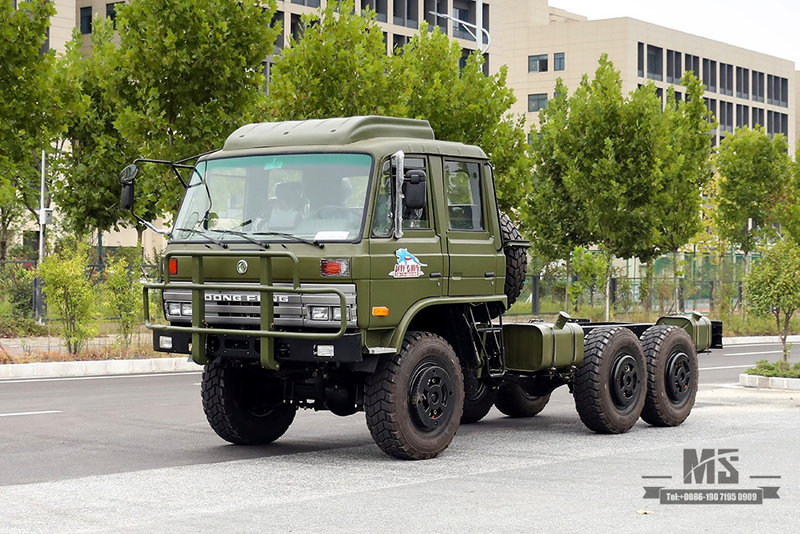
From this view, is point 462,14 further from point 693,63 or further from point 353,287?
point 353,287

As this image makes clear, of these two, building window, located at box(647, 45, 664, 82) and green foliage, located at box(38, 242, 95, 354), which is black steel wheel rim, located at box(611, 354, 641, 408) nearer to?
green foliage, located at box(38, 242, 95, 354)

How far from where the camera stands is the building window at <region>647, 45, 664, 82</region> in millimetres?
93500

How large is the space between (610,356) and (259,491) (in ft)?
15.6

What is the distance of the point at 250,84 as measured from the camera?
25812 mm

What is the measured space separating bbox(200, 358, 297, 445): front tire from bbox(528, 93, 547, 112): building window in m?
84.1

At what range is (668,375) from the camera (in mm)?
13297

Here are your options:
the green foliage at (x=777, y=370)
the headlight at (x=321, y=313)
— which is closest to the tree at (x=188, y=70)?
the green foliage at (x=777, y=370)

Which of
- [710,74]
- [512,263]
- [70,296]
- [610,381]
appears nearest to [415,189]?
[512,263]

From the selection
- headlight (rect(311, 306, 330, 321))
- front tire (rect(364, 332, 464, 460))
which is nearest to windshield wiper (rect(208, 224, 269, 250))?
headlight (rect(311, 306, 330, 321))

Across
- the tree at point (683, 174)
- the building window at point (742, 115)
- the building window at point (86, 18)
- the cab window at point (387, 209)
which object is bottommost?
the cab window at point (387, 209)

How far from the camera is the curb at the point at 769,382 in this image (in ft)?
59.8

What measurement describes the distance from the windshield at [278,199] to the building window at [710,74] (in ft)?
303

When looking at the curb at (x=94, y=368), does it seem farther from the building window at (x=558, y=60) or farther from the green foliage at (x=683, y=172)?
the building window at (x=558, y=60)

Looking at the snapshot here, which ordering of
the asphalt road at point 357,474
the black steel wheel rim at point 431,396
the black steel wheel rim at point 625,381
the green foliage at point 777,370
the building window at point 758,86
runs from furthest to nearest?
the building window at point 758,86 → the green foliage at point 777,370 → the black steel wheel rim at point 625,381 → the black steel wheel rim at point 431,396 → the asphalt road at point 357,474
